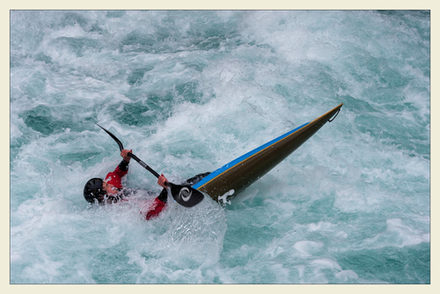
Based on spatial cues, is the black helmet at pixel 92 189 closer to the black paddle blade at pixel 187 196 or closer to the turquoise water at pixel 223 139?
the turquoise water at pixel 223 139

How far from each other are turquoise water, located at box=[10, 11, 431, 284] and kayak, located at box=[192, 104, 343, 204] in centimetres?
19

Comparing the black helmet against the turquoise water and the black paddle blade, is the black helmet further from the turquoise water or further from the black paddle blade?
the black paddle blade

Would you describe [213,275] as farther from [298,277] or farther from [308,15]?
[308,15]

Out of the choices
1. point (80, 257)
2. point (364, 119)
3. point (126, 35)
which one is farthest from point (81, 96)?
point (364, 119)

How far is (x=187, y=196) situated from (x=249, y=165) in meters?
0.67

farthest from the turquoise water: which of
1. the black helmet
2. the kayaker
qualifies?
the black helmet

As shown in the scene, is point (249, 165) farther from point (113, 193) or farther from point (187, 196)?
point (113, 193)

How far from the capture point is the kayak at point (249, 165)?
164 inches

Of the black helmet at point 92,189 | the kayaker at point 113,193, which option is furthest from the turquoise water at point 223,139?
the black helmet at point 92,189

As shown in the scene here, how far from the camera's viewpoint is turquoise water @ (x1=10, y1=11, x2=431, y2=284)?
4.02m

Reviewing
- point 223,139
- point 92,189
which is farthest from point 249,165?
point 92,189

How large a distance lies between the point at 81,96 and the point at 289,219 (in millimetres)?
3228

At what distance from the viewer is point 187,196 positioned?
155 inches

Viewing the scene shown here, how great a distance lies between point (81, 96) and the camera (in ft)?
19.4
